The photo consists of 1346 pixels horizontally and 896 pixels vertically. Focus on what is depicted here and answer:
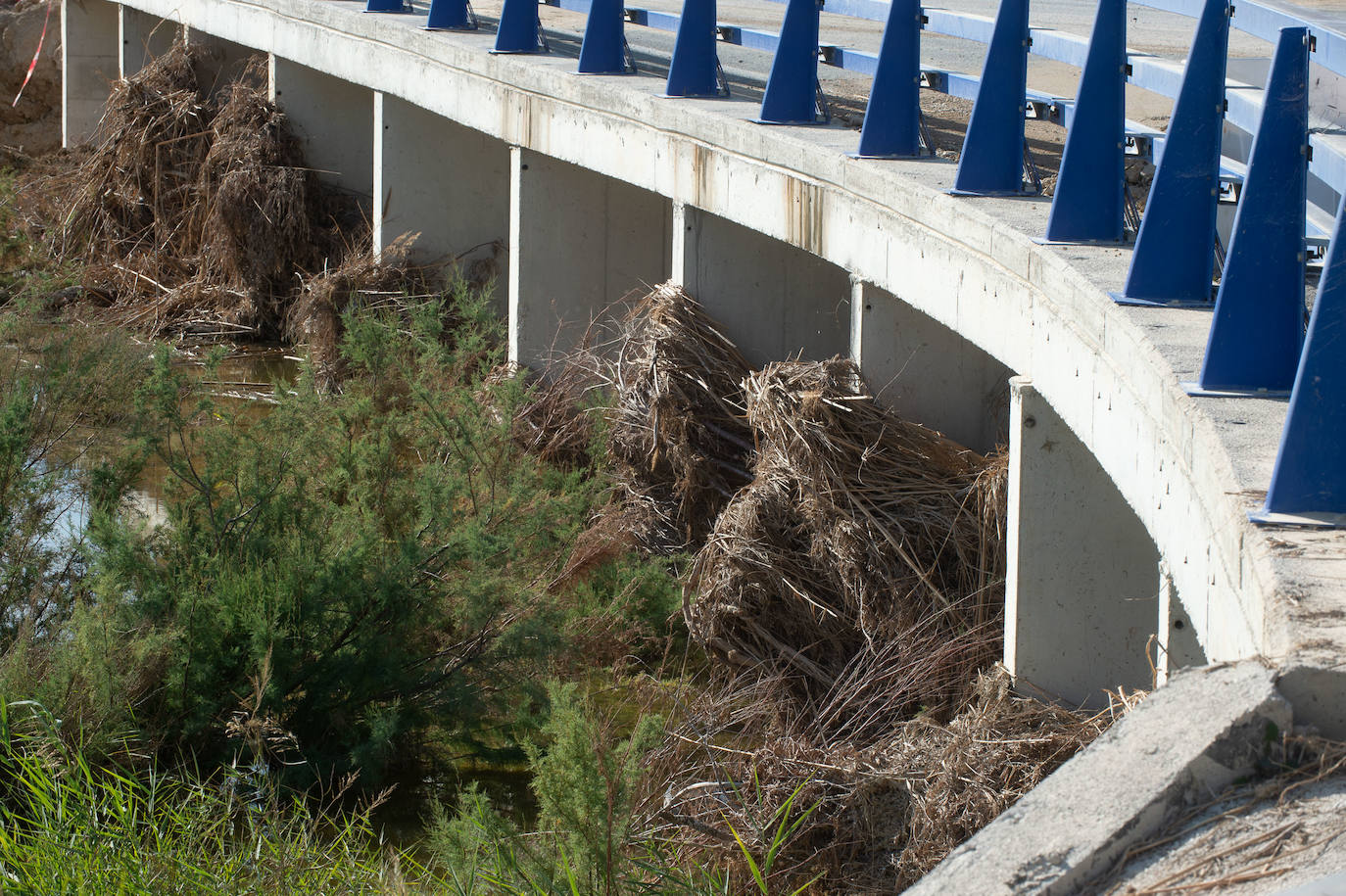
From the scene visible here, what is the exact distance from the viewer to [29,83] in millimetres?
18047

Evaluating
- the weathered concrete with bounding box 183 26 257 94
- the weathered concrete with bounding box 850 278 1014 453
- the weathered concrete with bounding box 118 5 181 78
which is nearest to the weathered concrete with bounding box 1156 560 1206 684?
the weathered concrete with bounding box 850 278 1014 453

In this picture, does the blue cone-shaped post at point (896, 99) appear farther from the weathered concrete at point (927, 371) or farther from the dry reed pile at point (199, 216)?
the dry reed pile at point (199, 216)

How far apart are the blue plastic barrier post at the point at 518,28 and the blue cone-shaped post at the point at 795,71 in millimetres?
2737

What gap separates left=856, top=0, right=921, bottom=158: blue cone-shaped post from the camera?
600 centimetres

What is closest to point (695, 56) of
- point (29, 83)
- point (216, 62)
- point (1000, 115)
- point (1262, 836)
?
point (1000, 115)

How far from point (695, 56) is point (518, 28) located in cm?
206

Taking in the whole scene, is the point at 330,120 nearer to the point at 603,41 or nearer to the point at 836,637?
the point at 603,41

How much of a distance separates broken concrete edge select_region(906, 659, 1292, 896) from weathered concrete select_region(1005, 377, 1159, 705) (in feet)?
8.04

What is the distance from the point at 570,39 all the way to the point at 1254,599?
8.72m

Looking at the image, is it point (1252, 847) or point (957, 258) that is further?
point (957, 258)

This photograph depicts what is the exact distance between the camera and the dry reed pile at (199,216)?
1198cm

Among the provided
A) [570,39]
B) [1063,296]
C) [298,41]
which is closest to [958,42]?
[570,39]

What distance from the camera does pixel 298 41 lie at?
1167 centimetres

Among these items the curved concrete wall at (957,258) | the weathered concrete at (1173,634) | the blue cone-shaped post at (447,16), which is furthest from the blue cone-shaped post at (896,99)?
the blue cone-shaped post at (447,16)
